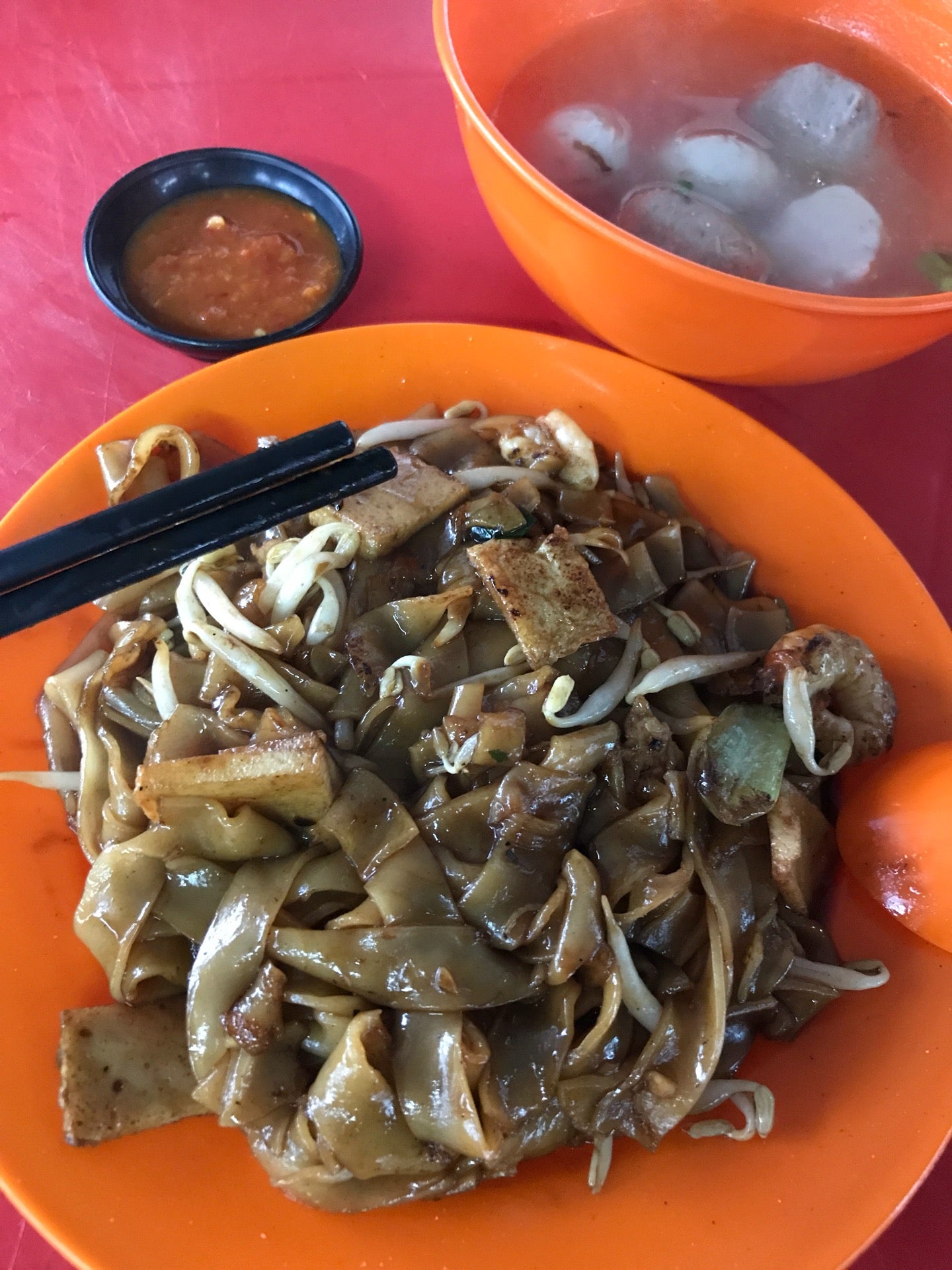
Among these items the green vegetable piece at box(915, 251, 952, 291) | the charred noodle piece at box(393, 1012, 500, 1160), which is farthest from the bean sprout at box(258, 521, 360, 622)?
the green vegetable piece at box(915, 251, 952, 291)

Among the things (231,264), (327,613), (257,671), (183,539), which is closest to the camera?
(183,539)

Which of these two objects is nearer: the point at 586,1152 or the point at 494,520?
the point at 586,1152

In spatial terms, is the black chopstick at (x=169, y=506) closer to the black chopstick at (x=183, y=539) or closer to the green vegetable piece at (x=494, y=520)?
the black chopstick at (x=183, y=539)

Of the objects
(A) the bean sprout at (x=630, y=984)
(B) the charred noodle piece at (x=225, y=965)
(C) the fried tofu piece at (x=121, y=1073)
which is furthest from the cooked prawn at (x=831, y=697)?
(C) the fried tofu piece at (x=121, y=1073)

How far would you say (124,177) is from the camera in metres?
2.70

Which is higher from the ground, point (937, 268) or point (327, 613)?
point (937, 268)

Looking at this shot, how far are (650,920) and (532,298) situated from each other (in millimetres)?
2097

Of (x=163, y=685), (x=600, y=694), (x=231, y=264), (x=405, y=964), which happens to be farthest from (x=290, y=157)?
(x=405, y=964)

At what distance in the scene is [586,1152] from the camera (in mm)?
1716

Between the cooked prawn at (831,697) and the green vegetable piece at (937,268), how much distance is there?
0.87 m

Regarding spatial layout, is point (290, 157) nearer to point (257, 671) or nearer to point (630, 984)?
→ point (257, 671)

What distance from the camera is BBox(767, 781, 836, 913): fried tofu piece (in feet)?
5.84

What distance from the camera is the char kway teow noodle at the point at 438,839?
1.61 m

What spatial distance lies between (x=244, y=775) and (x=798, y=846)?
1.18m
